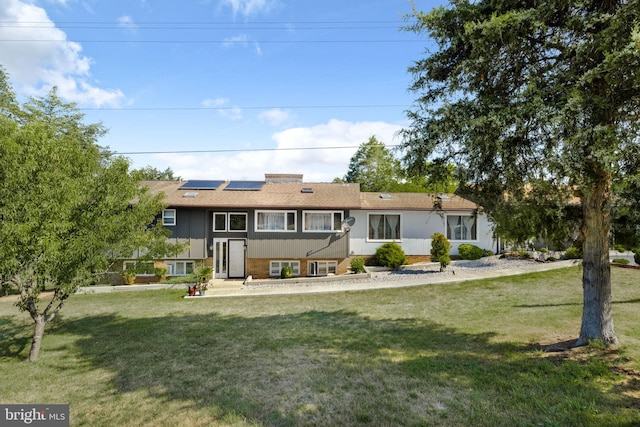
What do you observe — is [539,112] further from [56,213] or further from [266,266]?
[266,266]

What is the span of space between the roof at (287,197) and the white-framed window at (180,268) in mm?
3616

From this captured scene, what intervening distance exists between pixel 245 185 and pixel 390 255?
34.5 feet

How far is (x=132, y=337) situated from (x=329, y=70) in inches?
585

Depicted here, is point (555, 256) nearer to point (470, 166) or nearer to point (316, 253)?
point (316, 253)

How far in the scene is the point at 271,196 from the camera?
64.1ft

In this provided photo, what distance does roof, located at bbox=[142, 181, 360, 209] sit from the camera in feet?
60.1

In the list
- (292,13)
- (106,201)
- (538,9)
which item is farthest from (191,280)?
(538,9)

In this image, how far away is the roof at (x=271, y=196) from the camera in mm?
18312

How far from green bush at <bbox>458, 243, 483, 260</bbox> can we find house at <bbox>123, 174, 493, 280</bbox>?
112 centimetres

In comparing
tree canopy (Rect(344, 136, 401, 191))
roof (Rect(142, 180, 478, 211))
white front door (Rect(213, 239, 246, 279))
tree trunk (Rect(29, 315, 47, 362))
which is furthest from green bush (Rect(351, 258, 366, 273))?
tree canopy (Rect(344, 136, 401, 191))

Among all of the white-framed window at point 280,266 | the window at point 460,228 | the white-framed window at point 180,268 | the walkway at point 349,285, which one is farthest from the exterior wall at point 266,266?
the window at point 460,228

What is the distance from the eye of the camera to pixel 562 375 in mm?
5707

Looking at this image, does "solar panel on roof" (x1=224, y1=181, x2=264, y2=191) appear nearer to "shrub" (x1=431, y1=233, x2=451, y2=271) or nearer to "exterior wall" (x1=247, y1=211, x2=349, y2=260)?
"exterior wall" (x1=247, y1=211, x2=349, y2=260)

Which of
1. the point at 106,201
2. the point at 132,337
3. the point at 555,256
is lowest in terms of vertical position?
the point at 132,337
